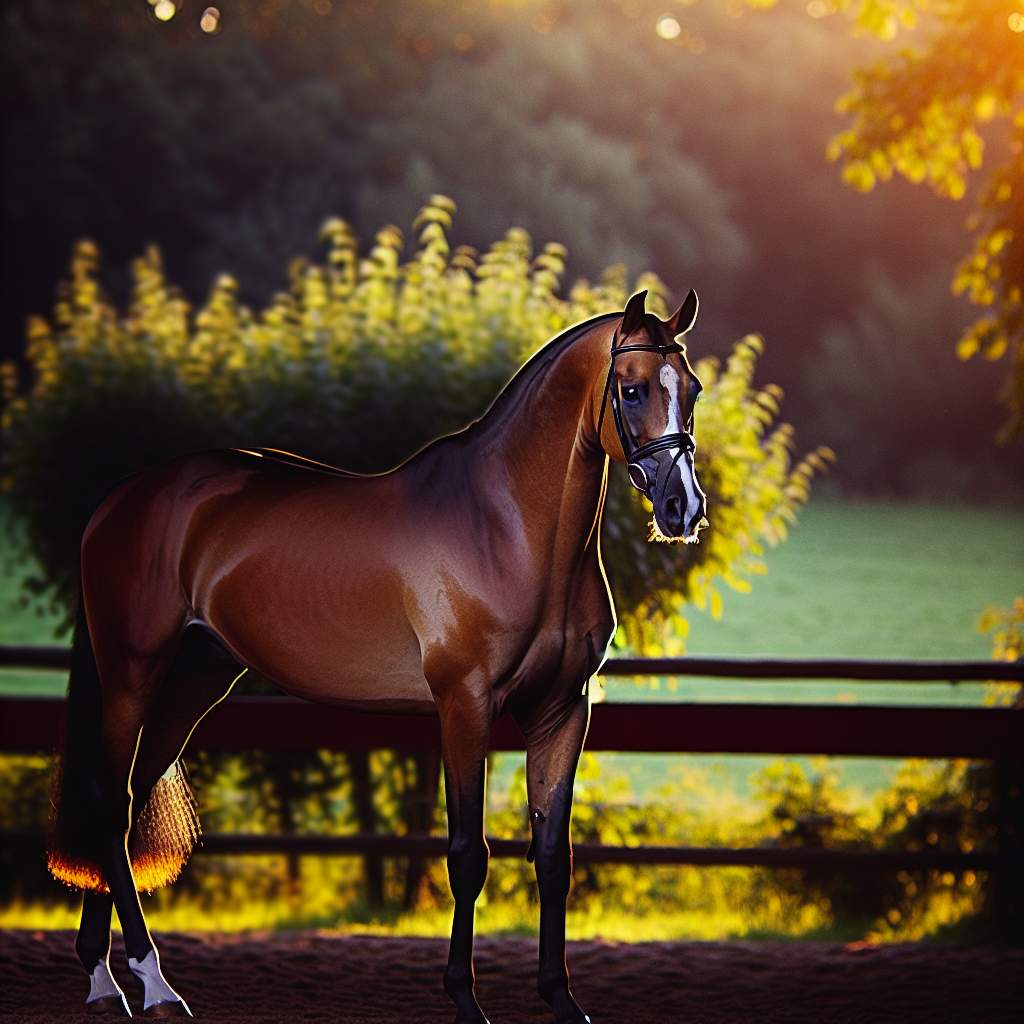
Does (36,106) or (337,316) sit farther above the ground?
(36,106)

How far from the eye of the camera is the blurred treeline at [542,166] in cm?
2736

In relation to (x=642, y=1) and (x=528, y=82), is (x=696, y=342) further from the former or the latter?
(x=642, y=1)

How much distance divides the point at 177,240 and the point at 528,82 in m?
7.71

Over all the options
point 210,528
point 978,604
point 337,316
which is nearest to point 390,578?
point 210,528

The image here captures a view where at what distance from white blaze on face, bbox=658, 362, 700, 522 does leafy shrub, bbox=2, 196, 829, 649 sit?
3.33 meters

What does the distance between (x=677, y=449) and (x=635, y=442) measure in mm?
143

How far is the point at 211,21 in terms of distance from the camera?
27969mm

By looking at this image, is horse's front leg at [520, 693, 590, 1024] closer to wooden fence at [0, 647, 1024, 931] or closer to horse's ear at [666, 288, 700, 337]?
horse's ear at [666, 288, 700, 337]

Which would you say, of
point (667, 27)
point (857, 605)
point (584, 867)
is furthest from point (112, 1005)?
point (667, 27)

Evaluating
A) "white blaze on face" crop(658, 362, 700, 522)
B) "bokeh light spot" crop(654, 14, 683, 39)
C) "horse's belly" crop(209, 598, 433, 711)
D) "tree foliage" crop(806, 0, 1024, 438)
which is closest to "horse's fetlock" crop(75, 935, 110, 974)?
"horse's belly" crop(209, 598, 433, 711)

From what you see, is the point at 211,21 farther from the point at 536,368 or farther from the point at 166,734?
the point at 536,368

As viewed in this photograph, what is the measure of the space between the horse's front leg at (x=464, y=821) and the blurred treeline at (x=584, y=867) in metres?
2.81

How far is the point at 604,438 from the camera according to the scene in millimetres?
4602

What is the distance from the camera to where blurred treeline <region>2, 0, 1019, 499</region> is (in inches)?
1077
